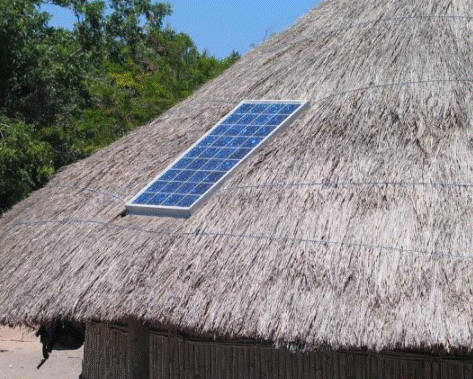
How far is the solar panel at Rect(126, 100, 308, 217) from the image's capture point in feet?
20.2

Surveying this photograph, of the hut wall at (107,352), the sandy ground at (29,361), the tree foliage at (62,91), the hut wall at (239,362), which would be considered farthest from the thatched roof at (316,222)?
the tree foliage at (62,91)

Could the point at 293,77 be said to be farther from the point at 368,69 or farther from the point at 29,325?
the point at 29,325

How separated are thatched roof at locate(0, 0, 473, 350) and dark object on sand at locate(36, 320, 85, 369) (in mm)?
1190

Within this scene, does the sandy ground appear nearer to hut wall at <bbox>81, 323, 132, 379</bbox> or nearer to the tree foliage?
the tree foliage

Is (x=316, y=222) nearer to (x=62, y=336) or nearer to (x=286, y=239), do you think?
(x=286, y=239)

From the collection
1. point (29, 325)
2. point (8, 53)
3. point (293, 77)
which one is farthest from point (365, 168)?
point (8, 53)

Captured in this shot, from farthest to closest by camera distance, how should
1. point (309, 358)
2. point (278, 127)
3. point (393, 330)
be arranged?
point (278, 127) → point (309, 358) → point (393, 330)

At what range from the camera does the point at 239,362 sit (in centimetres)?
611

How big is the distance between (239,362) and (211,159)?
1407mm

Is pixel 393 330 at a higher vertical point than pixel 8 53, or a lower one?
lower

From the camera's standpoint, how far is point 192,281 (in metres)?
5.48

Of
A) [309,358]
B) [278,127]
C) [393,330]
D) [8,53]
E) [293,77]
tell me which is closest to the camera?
[393,330]

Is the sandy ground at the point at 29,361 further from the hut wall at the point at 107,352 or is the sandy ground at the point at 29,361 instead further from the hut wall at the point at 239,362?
the hut wall at the point at 239,362

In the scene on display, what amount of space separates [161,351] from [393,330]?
223 cm
